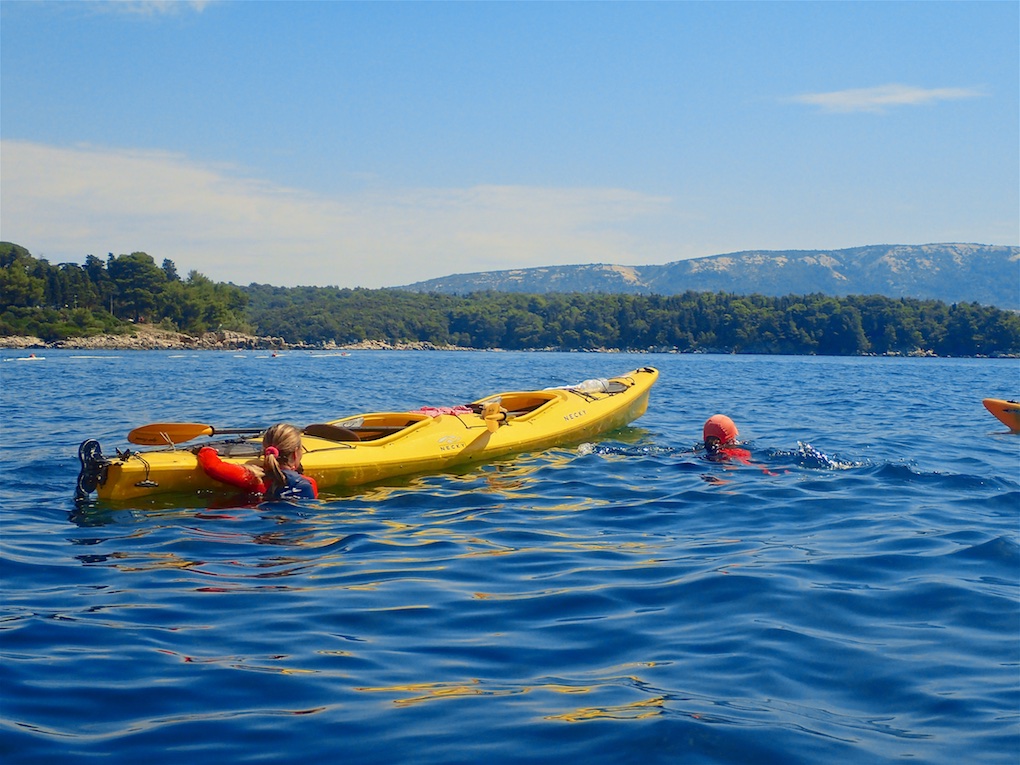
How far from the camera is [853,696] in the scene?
396cm

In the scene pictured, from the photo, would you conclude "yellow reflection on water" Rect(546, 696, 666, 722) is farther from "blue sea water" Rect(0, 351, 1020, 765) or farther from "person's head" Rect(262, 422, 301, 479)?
"person's head" Rect(262, 422, 301, 479)

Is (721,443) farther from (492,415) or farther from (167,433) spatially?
(167,433)

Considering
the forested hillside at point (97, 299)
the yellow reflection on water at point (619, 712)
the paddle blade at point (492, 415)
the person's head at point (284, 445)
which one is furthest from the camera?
the forested hillside at point (97, 299)

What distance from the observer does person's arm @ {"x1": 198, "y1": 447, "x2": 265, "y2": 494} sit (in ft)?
26.4

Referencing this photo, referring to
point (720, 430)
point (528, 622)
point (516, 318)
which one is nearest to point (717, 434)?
point (720, 430)

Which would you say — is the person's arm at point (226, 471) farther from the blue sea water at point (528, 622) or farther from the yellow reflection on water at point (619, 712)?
the yellow reflection on water at point (619, 712)

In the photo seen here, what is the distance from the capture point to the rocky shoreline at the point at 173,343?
271 feet

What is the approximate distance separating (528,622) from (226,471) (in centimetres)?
416

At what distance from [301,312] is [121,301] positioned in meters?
38.0

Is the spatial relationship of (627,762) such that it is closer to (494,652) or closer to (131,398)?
(494,652)

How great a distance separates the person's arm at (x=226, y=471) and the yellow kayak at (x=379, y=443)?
231 mm

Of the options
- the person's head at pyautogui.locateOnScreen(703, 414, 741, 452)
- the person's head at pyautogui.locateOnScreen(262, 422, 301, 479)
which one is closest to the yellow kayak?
the person's head at pyautogui.locateOnScreen(262, 422, 301, 479)

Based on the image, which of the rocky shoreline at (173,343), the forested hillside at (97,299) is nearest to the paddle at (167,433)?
the rocky shoreline at (173,343)

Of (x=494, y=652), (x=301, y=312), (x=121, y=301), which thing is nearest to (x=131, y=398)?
(x=494, y=652)
